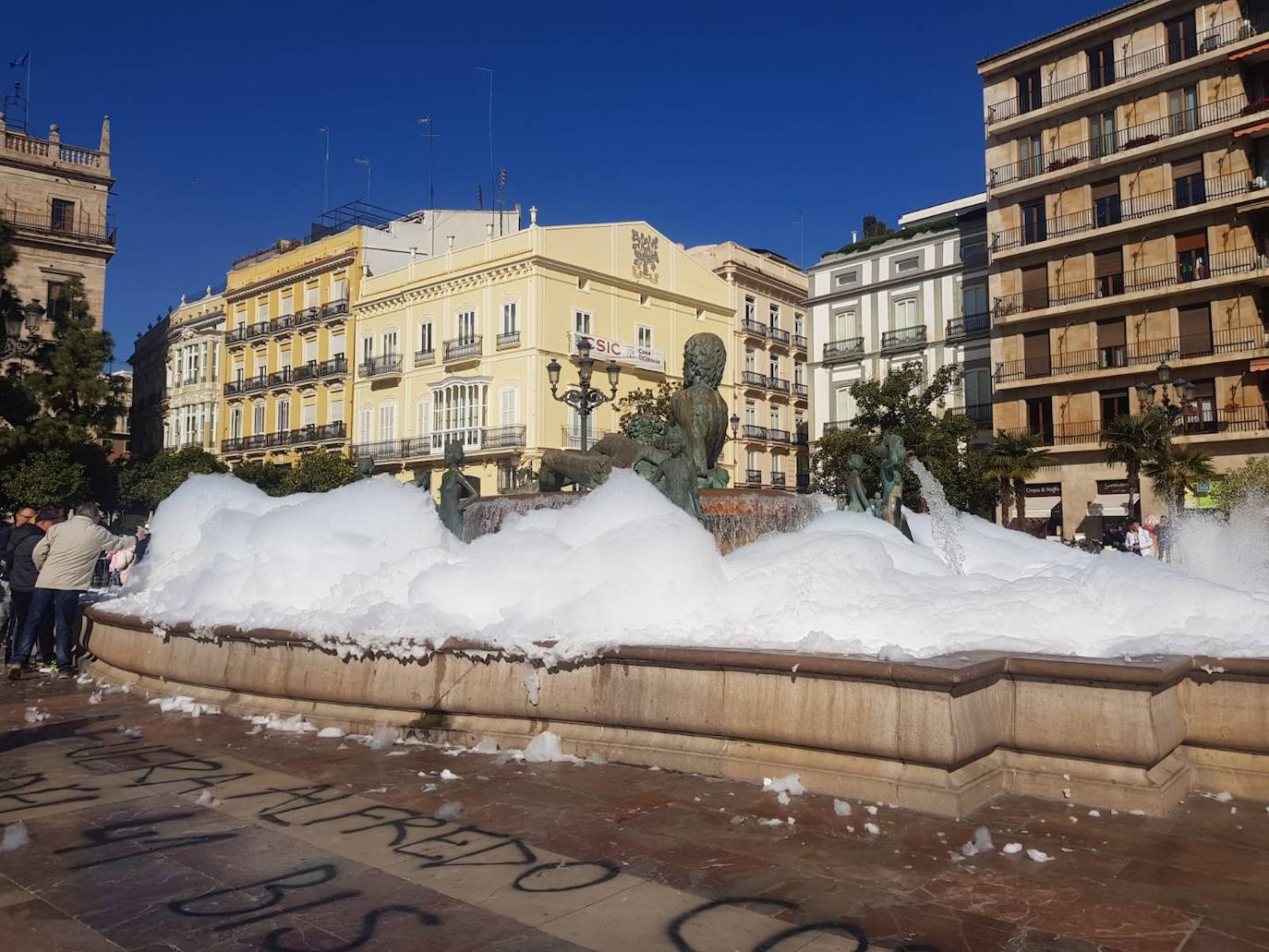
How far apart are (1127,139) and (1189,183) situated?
2641 mm

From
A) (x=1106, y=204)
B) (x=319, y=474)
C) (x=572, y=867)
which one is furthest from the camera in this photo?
(x=319, y=474)

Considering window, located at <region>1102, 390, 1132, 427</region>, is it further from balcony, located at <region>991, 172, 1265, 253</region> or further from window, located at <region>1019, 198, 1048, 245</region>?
window, located at <region>1019, 198, 1048, 245</region>

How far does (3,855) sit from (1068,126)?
38.3 m

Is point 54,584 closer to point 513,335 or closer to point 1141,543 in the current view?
point 1141,543

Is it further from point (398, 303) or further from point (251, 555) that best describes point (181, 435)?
point (251, 555)

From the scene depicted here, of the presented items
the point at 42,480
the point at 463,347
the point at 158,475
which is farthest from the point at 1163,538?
the point at 158,475

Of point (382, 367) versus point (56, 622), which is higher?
point (382, 367)

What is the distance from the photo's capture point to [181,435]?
55781 mm

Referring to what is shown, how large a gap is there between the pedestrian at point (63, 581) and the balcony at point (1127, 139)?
33834 millimetres

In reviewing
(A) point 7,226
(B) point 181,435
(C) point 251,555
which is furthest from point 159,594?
(B) point 181,435

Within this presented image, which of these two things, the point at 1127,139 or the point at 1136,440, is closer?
the point at 1136,440

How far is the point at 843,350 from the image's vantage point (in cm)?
4175

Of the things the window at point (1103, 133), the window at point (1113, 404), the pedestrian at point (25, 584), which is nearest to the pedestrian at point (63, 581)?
the pedestrian at point (25, 584)

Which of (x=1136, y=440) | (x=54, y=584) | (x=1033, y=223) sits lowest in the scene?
(x=54, y=584)
